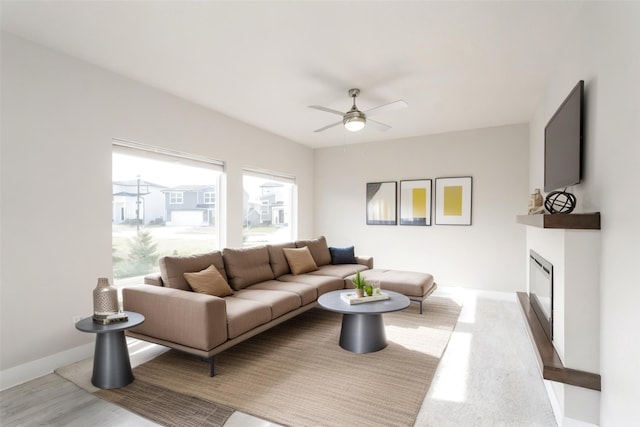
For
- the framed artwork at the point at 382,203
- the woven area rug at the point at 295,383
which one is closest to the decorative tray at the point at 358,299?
the woven area rug at the point at 295,383

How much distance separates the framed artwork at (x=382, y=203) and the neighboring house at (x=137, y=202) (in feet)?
12.0

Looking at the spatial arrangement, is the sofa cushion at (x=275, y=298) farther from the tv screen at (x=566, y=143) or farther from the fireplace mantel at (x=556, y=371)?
the tv screen at (x=566, y=143)

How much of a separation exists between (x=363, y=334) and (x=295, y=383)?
86 centimetres

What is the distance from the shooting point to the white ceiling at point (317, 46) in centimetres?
232

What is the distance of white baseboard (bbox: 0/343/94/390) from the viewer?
2.55m

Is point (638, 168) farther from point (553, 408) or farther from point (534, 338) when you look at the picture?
point (553, 408)

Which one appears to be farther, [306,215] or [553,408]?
[306,215]

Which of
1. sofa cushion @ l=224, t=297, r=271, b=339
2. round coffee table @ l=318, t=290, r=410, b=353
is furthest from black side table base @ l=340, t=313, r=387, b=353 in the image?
sofa cushion @ l=224, t=297, r=271, b=339

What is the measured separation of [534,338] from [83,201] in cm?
397

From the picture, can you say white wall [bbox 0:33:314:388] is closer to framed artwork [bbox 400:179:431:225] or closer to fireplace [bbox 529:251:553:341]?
fireplace [bbox 529:251:553:341]

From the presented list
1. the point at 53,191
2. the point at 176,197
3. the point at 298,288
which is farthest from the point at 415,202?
the point at 53,191

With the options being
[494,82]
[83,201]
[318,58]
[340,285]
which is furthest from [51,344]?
[494,82]

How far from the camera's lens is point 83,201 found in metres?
3.09

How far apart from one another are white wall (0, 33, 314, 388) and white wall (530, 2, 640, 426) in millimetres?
3899
